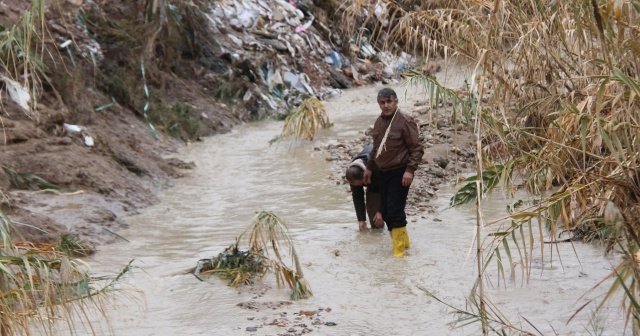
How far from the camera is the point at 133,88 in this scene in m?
11.4

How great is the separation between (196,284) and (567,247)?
7.95 ft

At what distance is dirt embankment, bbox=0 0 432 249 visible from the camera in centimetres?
734

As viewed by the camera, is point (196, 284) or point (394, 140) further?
point (394, 140)

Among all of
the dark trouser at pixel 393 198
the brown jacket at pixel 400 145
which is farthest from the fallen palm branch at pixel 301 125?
the brown jacket at pixel 400 145

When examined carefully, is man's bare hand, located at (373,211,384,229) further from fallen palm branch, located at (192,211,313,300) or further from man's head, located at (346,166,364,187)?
fallen palm branch, located at (192,211,313,300)

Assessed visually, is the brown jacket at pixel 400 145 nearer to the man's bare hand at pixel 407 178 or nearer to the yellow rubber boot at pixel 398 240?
the man's bare hand at pixel 407 178

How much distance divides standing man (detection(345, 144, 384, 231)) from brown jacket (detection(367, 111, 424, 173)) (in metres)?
0.42

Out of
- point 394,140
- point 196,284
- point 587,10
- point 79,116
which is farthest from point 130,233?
point 587,10

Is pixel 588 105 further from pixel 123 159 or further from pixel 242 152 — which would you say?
pixel 242 152

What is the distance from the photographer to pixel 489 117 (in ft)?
14.5

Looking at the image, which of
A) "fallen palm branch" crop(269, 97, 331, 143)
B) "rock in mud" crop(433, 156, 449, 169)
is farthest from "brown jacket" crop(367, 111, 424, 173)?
"fallen palm branch" crop(269, 97, 331, 143)

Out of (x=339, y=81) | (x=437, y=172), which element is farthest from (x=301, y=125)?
(x=339, y=81)

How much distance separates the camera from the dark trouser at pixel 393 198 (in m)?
5.92

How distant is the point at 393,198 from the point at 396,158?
0.28 meters
